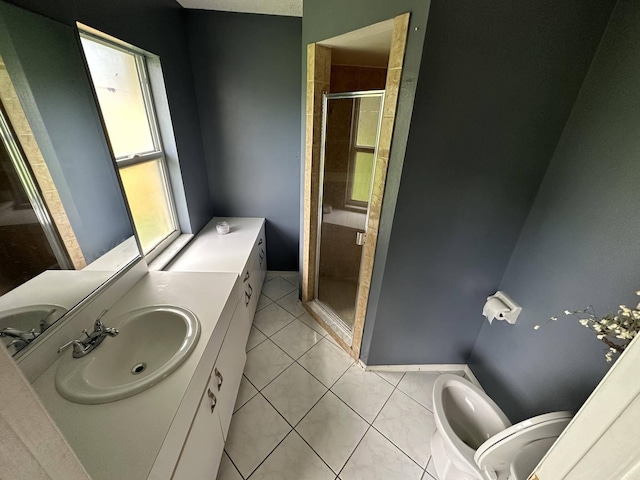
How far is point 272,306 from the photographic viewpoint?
2512mm

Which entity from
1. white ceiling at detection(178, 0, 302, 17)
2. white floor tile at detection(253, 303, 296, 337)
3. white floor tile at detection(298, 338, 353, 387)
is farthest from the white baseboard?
white ceiling at detection(178, 0, 302, 17)

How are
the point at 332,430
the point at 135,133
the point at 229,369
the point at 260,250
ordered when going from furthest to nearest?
the point at 260,250, the point at 135,133, the point at 332,430, the point at 229,369

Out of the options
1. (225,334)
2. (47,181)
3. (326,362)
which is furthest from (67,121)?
(326,362)

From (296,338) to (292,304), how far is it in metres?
0.44

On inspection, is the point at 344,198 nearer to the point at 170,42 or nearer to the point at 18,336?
the point at 170,42

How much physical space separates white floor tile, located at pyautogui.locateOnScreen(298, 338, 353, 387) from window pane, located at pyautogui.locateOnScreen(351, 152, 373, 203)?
1257mm

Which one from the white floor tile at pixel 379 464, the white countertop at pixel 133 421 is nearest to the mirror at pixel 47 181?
the white countertop at pixel 133 421

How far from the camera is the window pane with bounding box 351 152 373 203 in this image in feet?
6.41

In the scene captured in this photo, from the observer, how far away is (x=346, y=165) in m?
2.19

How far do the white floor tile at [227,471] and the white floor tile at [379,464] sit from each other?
1.84ft

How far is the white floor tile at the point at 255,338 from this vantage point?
207 cm

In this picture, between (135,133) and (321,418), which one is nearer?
(321,418)

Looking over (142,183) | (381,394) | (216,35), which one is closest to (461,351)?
(381,394)

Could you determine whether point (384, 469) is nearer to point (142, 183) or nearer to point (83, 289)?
point (83, 289)
